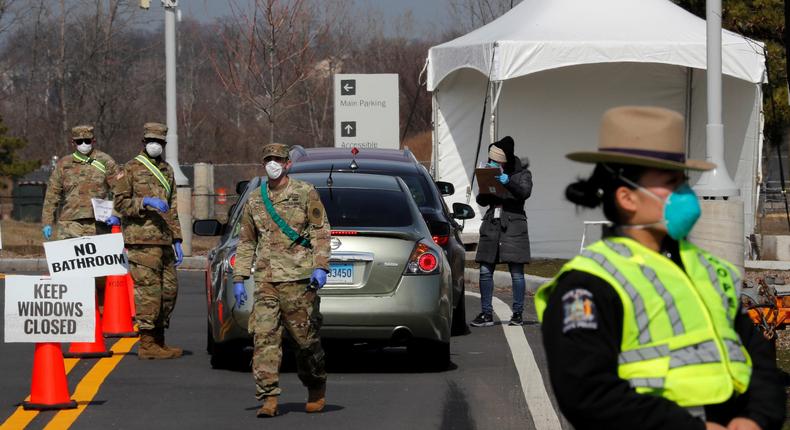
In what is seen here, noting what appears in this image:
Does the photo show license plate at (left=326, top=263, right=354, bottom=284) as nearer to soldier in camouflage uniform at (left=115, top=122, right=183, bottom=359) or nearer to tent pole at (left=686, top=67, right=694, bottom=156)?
soldier in camouflage uniform at (left=115, top=122, right=183, bottom=359)

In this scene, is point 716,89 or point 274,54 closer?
point 716,89

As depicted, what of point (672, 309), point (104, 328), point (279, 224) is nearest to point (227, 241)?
point (279, 224)

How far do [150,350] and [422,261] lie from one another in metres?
2.43

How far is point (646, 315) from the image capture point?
11.3 feet

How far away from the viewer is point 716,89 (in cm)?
1305

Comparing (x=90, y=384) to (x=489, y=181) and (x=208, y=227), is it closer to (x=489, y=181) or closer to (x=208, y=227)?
(x=208, y=227)

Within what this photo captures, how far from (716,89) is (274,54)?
19.5 m

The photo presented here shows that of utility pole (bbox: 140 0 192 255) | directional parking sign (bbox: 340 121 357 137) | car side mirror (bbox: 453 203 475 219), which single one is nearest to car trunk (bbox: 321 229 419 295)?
car side mirror (bbox: 453 203 475 219)

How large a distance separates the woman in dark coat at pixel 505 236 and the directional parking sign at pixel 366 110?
1202 cm

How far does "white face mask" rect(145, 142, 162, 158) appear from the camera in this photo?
11406 millimetres

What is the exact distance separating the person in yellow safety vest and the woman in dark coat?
32.7 ft

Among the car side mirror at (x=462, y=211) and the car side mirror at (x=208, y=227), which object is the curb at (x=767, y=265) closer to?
the car side mirror at (x=462, y=211)

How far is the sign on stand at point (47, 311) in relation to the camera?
907 centimetres

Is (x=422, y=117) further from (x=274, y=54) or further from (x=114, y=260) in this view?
(x=114, y=260)
